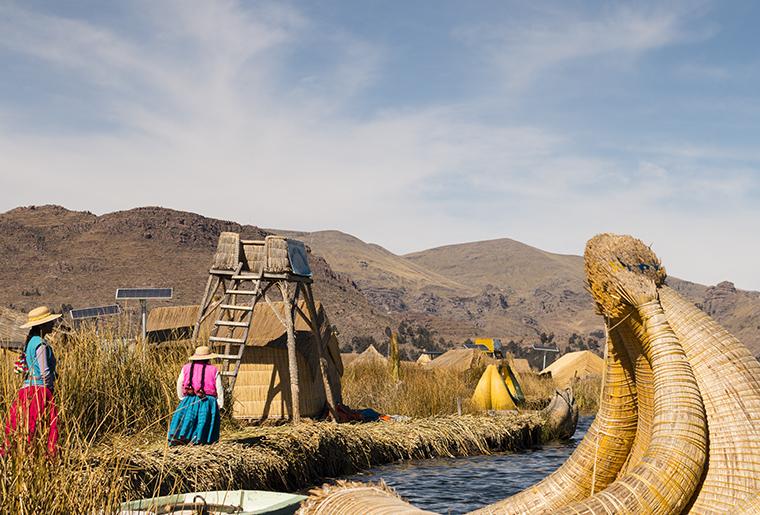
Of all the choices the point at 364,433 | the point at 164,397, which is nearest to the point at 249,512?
the point at 164,397

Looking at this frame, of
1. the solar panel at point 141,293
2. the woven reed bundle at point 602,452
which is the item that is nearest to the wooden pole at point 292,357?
the solar panel at point 141,293

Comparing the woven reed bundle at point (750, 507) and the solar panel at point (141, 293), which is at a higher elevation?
the solar panel at point (141, 293)

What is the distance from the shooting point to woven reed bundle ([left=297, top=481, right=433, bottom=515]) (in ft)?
8.94

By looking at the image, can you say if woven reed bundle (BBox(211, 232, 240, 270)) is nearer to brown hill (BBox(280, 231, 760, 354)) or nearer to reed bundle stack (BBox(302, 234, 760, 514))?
reed bundle stack (BBox(302, 234, 760, 514))

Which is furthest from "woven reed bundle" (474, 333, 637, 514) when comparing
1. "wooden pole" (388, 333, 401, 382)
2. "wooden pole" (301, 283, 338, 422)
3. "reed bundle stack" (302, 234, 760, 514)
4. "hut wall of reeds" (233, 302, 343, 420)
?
"wooden pole" (388, 333, 401, 382)

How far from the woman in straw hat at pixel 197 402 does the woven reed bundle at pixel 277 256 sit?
4644 mm

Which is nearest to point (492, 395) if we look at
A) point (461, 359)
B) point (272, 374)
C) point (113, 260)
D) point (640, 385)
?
point (272, 374)

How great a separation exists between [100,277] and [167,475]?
222ft

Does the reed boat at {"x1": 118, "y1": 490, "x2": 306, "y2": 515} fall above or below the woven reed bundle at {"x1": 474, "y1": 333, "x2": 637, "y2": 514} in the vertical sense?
below

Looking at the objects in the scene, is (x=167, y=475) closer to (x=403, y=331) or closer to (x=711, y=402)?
(x=711, y=402)

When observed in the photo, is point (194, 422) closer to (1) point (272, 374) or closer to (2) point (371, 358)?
(1) point (272, 374)

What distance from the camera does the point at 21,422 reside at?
4344mm

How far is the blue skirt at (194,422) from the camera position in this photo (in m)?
9.23

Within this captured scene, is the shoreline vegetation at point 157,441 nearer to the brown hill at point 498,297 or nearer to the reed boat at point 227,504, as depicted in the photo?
the reed boat at point 227,504
